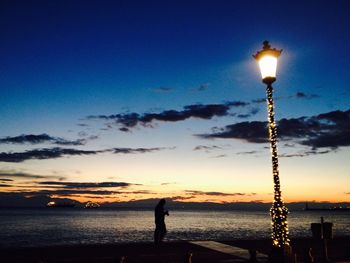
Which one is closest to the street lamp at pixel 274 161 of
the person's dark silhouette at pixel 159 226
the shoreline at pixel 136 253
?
the shoreline at pixel 136 253

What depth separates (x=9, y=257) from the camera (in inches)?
512

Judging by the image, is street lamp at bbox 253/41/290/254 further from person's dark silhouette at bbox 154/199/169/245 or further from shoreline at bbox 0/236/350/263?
person's dark silhouette at bbox 154/199/169/245

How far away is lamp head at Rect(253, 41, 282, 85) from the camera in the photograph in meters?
8.18

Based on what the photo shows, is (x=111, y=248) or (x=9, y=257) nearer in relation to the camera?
(x=9, y=257)

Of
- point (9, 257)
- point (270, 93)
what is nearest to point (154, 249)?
point (9, 257)

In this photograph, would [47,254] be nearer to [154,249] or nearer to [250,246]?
[154,249]

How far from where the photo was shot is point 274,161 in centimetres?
813

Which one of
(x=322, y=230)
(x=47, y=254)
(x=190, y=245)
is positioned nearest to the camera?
(x=322, y=230)

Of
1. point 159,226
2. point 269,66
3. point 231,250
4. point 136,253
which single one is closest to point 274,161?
point 269,66

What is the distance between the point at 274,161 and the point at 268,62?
2.19m

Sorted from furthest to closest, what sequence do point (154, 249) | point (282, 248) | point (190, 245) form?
point (190, 245) → point (154, 249) → point (282, 248)

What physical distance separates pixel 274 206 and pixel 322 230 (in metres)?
3.97

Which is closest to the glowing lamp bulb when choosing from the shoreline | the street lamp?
the street lamp

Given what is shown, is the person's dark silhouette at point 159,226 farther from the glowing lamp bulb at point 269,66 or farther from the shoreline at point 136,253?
the glowing lamp bulb at point 269,66
